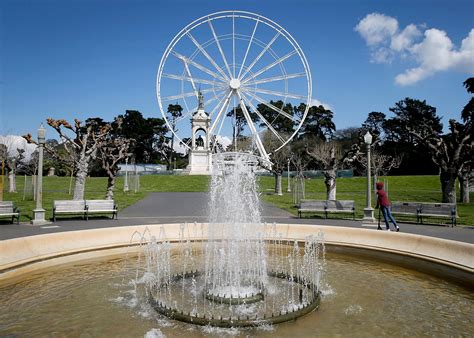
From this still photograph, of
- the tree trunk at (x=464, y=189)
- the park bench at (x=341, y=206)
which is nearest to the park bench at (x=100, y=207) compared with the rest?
the park bench at (x=341, y=206)

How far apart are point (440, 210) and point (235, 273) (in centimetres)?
1026

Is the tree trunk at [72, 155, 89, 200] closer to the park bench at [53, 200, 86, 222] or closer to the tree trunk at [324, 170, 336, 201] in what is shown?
the park bench at [53, 200, 86, 222]

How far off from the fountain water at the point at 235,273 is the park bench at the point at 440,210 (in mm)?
6183

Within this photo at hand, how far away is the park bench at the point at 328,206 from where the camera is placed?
17078 mm

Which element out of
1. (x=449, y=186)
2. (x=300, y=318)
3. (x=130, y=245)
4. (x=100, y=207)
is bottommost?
(x=300, y=318)

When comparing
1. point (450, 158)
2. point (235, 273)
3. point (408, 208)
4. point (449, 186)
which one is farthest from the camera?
point (450, 158)

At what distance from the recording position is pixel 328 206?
17.2 metres

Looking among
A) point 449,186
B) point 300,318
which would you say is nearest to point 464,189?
point 449,186

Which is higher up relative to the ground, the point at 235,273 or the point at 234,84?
the point at 234,84

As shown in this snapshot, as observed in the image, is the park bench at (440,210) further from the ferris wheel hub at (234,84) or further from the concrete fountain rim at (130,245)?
the ferris wheel hub at (234,84)

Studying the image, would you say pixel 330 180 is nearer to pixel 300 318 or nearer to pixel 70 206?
pixel 70 206

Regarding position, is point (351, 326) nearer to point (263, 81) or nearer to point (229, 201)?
point (229, 201)

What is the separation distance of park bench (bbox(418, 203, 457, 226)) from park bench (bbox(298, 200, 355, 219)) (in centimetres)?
289

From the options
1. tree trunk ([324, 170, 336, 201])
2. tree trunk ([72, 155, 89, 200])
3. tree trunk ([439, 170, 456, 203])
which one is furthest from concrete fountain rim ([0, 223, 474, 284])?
tree trunk ([439, 170, 456, 203])
